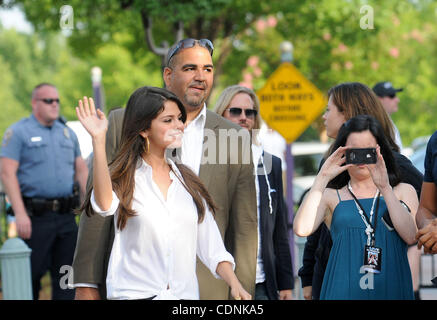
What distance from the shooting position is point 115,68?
3984 cm

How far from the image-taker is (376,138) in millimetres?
4590

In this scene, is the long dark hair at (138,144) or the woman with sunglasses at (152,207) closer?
the woman with sunglasses at (152,207)

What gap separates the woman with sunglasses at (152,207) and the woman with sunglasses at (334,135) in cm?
127

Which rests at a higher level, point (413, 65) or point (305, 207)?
point (413, 65)

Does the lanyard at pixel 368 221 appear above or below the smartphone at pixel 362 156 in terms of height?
below

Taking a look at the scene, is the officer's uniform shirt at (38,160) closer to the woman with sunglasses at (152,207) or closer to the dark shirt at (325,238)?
the dark shirt at (325,238)

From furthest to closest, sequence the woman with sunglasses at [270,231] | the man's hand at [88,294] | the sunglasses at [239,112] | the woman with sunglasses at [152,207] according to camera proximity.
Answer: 1. the sunglasses at [239,112]
2. the woman with sunglasses at [270,231]
3. the man's hand at [88,294]
4. the woman with sunglasses at [152,207]

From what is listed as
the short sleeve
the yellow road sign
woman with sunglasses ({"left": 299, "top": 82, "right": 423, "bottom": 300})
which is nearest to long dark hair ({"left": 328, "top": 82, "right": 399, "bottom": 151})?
woman with sunglasses ({"left": 299, "top": 82, "right": 423, "bottom": 300})

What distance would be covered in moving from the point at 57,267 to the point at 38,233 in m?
0.39

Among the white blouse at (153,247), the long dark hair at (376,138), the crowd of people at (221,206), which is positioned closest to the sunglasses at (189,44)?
the crowd of people at (221,206)

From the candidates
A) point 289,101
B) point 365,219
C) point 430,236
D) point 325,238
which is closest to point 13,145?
point 325,238

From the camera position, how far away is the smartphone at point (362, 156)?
4.39m

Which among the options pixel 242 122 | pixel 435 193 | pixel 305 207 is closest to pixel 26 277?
pixel 242 122

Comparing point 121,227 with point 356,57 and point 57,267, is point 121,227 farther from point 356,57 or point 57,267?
point 356,57
